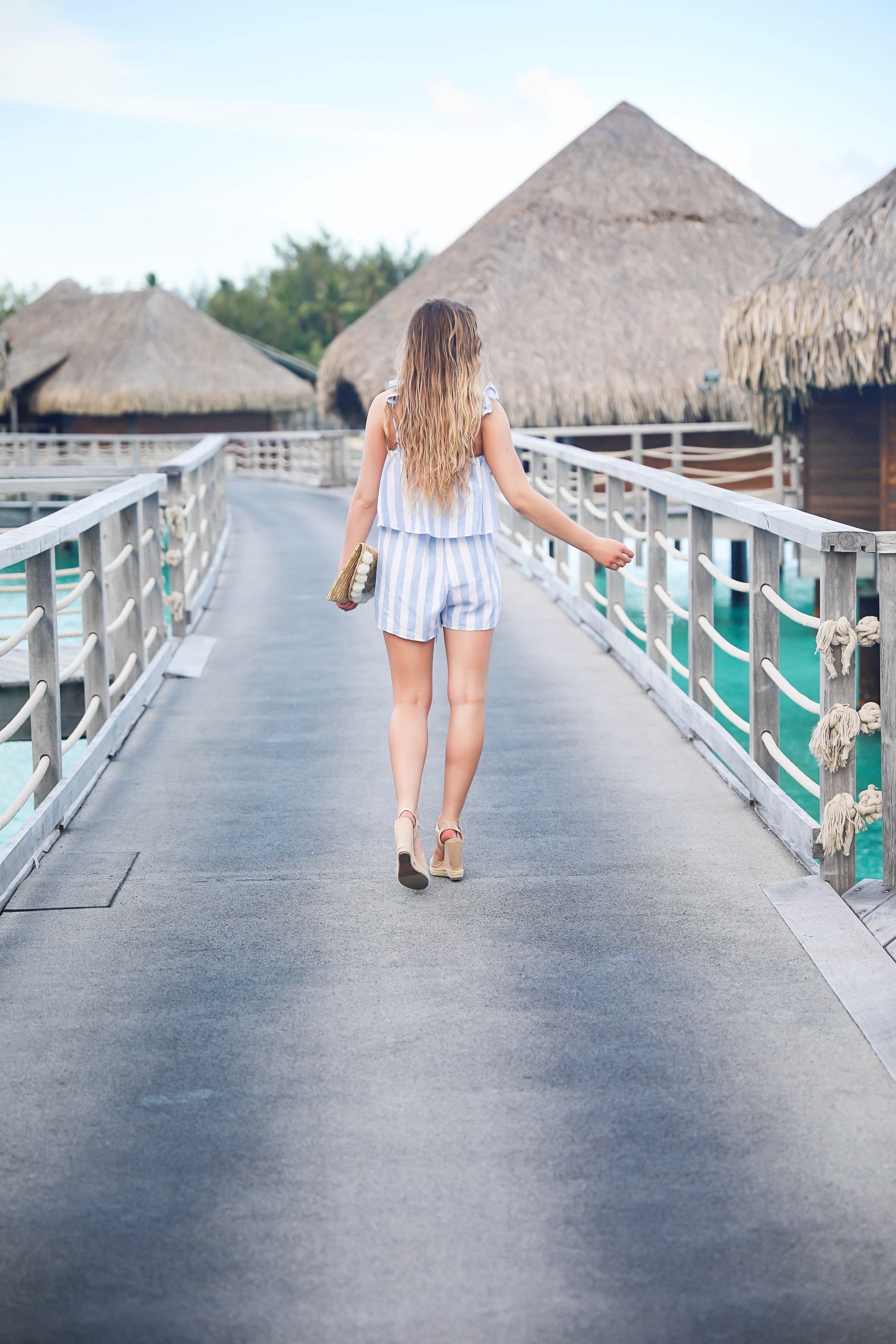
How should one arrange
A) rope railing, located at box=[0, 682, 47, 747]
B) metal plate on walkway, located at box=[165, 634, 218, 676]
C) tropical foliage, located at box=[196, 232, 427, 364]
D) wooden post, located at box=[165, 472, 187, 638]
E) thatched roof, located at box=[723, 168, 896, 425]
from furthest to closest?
tropical foliage, located at box=[196, 232, 427, 364] < thatched roof, located at box=[723, 168, 896, 425] < wooden post, located at box=[165, 472, 187, 638] < metal plate on walkway, located at box=[165, 634, 218, 676] < rope railing, located at box=[0, 682, 47, 747]

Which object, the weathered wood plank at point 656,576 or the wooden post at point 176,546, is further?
the wooden post at point 176,546

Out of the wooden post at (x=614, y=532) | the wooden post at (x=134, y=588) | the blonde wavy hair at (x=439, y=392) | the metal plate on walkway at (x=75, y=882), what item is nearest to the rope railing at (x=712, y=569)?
the blonde wavy hair at (x=439, y=392)

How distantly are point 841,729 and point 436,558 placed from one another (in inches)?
44.3

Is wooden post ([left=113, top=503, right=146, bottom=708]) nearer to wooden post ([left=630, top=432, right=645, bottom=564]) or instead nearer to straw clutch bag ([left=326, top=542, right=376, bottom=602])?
straw clutch bag ([left=326, top=542, right=376, bottom=602])

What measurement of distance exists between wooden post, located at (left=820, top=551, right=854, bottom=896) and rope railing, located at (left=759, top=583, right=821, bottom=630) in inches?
2.8

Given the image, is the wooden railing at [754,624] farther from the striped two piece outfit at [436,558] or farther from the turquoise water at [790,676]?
the striped two piece outfit at [436,558]

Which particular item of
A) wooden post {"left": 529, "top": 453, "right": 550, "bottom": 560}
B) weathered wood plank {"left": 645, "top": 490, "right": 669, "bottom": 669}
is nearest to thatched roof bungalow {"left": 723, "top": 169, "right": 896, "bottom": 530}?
wooden post {"left": 529, "top": 453, "right": 550, "bottom": 560}

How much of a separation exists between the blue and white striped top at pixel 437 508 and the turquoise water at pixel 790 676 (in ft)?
6.62

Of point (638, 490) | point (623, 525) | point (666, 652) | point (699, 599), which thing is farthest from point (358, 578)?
point (638, 490)

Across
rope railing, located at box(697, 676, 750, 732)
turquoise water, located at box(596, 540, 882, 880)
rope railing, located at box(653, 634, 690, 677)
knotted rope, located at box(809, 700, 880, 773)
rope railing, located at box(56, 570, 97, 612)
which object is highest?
rope railing, located at box(56, 570, 97, 612)

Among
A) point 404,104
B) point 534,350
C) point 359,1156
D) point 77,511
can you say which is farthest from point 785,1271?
point 404,104

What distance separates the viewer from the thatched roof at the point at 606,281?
20.7 metres

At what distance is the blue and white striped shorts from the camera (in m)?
3.63

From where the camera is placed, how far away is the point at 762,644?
4.14 metres
